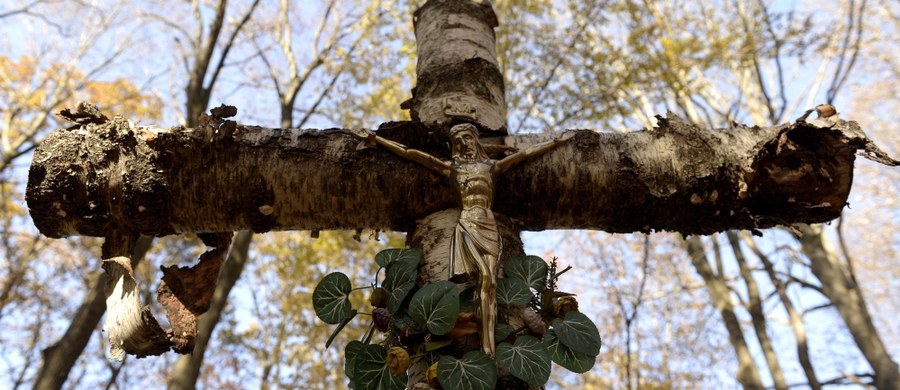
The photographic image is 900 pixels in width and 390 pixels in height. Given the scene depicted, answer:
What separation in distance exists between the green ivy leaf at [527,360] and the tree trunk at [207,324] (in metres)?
3.51

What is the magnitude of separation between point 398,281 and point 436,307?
22cm

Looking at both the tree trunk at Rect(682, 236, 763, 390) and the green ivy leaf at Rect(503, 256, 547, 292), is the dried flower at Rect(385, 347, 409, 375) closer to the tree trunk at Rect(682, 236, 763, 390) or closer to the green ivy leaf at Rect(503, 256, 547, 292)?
the green ivy leaf at Rect(503, 256, 547, 292)

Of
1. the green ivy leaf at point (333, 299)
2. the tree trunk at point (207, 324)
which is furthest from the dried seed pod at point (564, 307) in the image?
the tree trunk at point (207, 324)

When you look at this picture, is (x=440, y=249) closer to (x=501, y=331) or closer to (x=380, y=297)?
(x=380, y=297)

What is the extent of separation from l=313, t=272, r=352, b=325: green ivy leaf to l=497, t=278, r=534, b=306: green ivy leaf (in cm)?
42

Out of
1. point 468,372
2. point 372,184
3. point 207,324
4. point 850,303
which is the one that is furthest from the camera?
point 850,303

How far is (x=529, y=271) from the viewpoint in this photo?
1.64 m

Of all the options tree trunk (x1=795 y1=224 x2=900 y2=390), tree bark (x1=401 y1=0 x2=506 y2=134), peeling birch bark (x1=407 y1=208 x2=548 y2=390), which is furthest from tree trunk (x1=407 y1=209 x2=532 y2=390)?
tree trunk (x1=795 y1=224 x2=900 y2=390)

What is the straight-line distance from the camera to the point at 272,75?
816cm

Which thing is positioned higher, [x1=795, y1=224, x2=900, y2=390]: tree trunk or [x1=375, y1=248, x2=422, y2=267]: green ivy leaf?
[x1=795, y1=224, x2=900, y2=390]: tree trunk

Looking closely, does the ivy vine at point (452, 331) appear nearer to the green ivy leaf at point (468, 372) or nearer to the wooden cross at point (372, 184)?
the green ivy leaf at point (468, 372)

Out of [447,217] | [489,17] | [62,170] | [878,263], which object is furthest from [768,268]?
[878,263]

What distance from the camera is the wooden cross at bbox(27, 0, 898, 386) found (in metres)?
1.76

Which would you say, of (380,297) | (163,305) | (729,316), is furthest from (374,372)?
(729,316)
